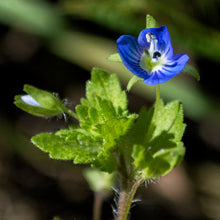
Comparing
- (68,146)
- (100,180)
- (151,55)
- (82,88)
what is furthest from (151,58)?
(82,88)

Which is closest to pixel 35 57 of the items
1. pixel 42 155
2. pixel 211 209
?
pixel 42 155

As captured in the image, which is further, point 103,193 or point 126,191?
point 103,193

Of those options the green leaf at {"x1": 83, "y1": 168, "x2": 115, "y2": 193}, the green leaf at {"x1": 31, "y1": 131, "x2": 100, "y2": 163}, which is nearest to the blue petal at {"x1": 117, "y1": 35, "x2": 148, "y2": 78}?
the green leaf at {"x1": 31, "y1": 131, "x2": 100, "y2": 163}

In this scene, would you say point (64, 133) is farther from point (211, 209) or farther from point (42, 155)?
point (211, 209)

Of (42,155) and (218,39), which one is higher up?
(218,39)

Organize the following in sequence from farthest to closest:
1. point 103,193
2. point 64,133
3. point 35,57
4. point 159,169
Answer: point 35,57 < point 103,193 < point 64,133 < point 159,169

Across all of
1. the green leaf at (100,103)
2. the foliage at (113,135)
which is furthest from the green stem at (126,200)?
the green leaf at (100,103)
